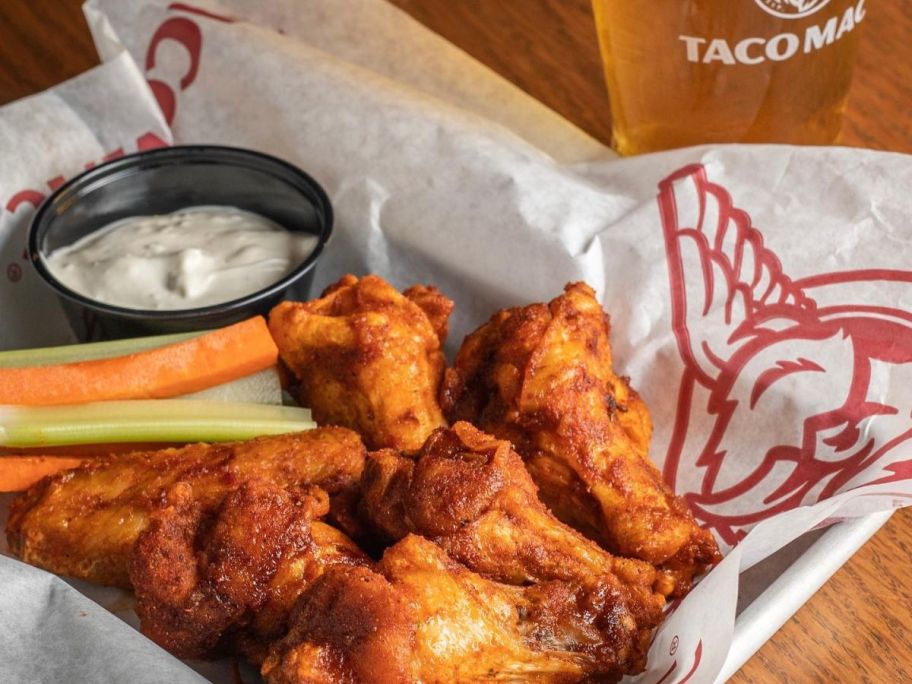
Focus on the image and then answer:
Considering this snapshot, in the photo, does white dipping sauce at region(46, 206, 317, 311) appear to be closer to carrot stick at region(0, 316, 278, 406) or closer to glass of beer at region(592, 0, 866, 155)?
carrot stick at region(0, 316, 278, 406)

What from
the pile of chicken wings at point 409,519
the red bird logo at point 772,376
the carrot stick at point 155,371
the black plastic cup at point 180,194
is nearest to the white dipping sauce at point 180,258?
the black plastic cup at point 180,194

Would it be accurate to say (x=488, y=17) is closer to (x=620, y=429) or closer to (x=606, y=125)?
(x=606, y=125)

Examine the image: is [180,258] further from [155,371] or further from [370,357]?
[370,357]

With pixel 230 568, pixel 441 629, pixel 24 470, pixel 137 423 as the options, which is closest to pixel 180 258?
pixel 137 423

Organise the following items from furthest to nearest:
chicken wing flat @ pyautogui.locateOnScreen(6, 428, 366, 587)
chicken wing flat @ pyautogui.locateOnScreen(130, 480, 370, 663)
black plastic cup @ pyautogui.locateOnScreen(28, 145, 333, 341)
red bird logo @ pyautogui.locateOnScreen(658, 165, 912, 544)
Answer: black plastic cup @ pyautogui.locateOnScreen(28, 145, 333, 341) < red bird logo @ pyautogui.locateOnScreen(658, 165, 912, 544) < chicken wing flat @ pyautogui.locateOnScreen(6, 428, 366, 587) < chicken wing flat @ pyautogui.locateOnScreen(130, 480, 370, 663)

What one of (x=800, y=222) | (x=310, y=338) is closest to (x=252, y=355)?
(x=310, y=338)

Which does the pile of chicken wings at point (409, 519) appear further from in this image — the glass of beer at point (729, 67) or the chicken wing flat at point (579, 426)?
the glass of beer at point (729, 67)

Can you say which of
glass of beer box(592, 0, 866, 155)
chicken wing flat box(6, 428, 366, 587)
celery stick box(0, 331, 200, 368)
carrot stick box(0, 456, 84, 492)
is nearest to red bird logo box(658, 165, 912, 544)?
glass of beer box(592, 0, 866, 155)
